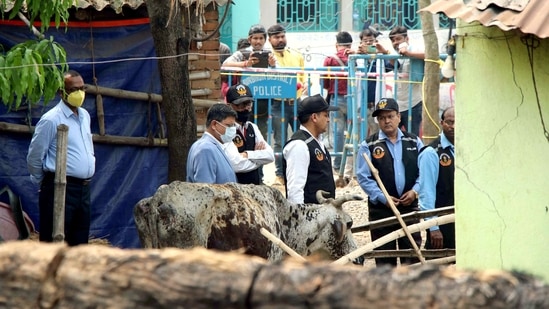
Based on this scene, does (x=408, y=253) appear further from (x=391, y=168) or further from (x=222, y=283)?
(x=222, y=283)

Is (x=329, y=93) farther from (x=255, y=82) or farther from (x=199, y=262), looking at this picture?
(x=199, y=262)

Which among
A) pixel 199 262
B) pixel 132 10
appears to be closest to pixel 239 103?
pixel 132 10

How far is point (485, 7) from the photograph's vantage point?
669 centimetres

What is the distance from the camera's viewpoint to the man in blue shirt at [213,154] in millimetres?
8734

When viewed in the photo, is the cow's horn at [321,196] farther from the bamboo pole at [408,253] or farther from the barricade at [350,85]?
the barricade at [350,85]

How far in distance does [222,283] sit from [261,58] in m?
12.6

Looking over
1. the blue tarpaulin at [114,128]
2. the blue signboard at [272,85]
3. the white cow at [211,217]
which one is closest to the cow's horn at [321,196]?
the white cow at [211,217]

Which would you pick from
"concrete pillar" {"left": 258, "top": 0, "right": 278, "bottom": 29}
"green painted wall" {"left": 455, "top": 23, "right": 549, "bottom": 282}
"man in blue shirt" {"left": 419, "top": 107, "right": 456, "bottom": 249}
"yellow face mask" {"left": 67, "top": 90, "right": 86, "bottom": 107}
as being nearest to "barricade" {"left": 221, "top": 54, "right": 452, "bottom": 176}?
"man in blue shirt" {"left": 419, "top": 107, "right": 456, "bottom": 249}

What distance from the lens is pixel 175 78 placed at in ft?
32.8

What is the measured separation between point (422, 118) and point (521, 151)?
299 inches

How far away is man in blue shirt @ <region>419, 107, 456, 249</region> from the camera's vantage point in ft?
30.4

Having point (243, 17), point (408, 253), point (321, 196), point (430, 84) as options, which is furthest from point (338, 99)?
point (408, 253)

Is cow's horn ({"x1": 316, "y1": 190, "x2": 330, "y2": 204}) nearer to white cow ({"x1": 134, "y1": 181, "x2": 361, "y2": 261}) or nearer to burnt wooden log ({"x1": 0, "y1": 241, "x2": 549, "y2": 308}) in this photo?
white cow ({"x1": 134, "y1": 181, "x2": 361, "y2": 261})

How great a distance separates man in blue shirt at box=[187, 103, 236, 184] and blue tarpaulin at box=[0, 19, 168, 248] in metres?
1.98
